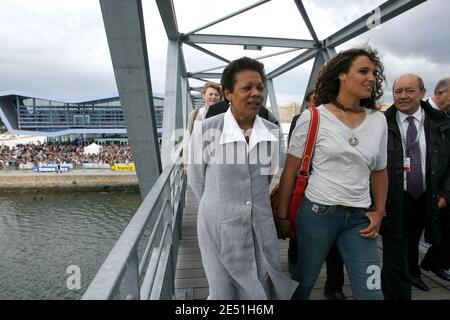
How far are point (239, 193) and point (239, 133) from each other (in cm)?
31

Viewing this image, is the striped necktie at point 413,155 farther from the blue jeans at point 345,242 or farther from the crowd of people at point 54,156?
the crowd of people at point 54,156

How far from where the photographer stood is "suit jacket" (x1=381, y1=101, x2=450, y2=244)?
2.27 m

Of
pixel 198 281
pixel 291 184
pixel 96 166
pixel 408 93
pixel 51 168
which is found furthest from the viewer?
pixel 96 166

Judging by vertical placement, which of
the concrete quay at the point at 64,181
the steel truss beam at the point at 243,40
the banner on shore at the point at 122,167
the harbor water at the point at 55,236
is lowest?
the harbor water at the point at 55,236

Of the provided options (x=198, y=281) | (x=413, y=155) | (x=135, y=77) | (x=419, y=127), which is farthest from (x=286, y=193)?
(x=135, y=77)

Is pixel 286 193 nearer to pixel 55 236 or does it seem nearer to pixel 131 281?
pixel 131 281

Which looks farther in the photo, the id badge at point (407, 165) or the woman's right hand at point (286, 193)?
the id badge at point (407, 165)

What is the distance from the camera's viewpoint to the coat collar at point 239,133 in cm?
171

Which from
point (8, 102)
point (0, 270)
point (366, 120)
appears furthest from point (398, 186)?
point (8, 102)

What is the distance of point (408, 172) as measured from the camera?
7.72ft

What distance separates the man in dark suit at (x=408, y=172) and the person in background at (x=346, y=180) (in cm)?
42

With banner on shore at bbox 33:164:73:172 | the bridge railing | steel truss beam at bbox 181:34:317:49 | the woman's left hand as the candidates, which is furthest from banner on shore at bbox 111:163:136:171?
the woman's left hand

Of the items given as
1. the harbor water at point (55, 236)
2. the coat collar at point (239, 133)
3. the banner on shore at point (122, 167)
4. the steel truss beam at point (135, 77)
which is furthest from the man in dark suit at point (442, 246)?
the banner on shore at point (122, 167)

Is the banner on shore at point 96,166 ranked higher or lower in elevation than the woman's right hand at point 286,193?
lower
